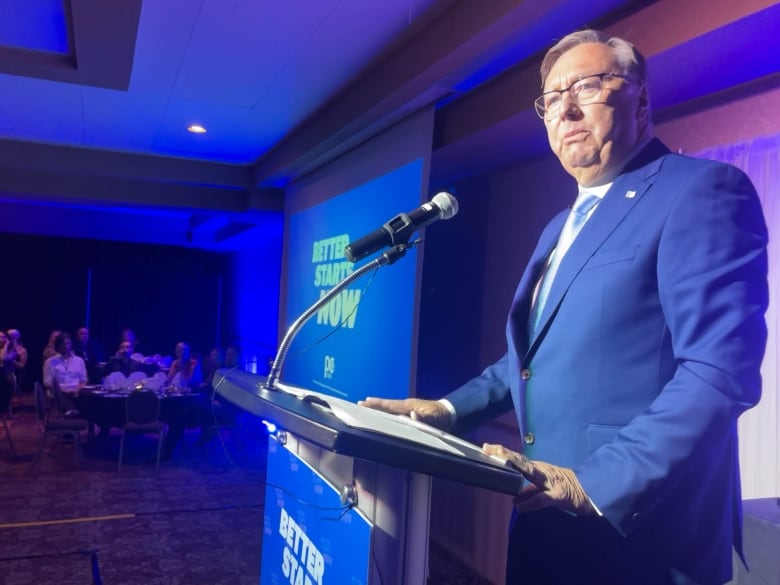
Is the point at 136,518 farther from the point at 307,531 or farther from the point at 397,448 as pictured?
the point at 397,448

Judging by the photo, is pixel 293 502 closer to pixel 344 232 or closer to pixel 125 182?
pixel 344 232

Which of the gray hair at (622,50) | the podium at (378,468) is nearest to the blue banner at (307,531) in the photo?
the podium at (378,468)

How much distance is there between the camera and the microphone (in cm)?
130

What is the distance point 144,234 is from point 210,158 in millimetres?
5947

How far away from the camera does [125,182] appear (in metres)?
7.30

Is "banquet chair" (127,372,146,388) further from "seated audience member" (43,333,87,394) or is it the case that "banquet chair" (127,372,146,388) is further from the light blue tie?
the light blue tie

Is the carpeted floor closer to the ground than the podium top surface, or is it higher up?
closer to the ground

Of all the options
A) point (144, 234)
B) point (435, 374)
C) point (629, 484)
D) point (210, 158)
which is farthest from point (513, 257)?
point (144, 234)

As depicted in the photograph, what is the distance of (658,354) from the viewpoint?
1140 millimetres

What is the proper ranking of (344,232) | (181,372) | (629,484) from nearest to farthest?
(629,484) → (344,232) → (181,372)

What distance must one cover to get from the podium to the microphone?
0.97 ft

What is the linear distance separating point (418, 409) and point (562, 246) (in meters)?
0.47

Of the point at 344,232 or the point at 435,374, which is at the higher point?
the point at 344,232

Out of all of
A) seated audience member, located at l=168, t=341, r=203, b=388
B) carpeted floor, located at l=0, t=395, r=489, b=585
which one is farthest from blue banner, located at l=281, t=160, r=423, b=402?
seated audience member, located at l=168, t=341, r=203, b=388
